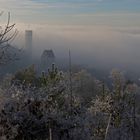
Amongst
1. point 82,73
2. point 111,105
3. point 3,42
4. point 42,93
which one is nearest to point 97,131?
point 42,93

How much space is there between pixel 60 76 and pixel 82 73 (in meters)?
69.9

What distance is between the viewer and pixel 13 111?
46.5 feet

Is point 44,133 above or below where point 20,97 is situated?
below

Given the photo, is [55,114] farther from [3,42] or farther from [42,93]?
[3,42]

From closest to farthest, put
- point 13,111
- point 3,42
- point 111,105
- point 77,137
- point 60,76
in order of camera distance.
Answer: point 3,42
point 13,111
point 77,137
point 111,105
point 60,76

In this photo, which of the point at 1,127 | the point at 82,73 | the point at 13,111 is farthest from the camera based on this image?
the point at 82,73

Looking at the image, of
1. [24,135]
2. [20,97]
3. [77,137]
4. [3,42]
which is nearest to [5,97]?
[20,97]

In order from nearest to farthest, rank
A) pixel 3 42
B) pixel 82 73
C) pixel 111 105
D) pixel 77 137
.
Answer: pixel 3 42, pixel 77 137, pixel 111 105, pixel 82 73

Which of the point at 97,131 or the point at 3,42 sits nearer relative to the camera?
the point at 3,42

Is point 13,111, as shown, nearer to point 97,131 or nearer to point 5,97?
point 5,97

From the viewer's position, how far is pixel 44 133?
14273 millimetres

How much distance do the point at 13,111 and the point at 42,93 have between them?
1947 millimetres

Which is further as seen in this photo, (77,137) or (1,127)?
(77,137)

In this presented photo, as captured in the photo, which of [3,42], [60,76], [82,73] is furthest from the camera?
[82,73]
